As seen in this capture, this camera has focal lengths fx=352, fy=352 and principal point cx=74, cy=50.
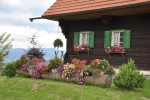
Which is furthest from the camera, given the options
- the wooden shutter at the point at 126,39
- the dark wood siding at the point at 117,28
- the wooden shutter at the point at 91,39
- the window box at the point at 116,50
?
the wooden shutter at the point at 91,39

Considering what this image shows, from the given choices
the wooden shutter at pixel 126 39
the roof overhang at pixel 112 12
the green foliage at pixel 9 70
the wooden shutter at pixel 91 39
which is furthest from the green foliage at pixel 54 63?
the wooden shutter at pixel 91 39

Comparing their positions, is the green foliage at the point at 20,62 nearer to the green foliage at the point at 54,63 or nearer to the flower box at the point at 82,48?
the green foliage at the point at 54,63

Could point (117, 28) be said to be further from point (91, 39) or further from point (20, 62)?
point (20, 62)

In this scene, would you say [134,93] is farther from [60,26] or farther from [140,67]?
→ [60,26]

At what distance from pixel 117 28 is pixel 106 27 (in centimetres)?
81

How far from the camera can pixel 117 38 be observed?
1770 centimetres

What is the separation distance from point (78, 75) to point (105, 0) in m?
6.15

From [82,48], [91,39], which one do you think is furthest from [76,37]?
[91,39]

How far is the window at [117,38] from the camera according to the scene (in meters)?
17.0

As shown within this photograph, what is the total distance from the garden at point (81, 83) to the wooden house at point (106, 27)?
127 inches

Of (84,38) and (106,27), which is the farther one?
(84,38)

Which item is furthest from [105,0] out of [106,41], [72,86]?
[72,86]

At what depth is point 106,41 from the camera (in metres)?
18.1

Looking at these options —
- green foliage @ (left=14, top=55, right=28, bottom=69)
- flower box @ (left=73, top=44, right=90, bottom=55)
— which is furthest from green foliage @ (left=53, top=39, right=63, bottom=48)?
green foliage @ (left=14, top=55, right=28, bottom=69)
